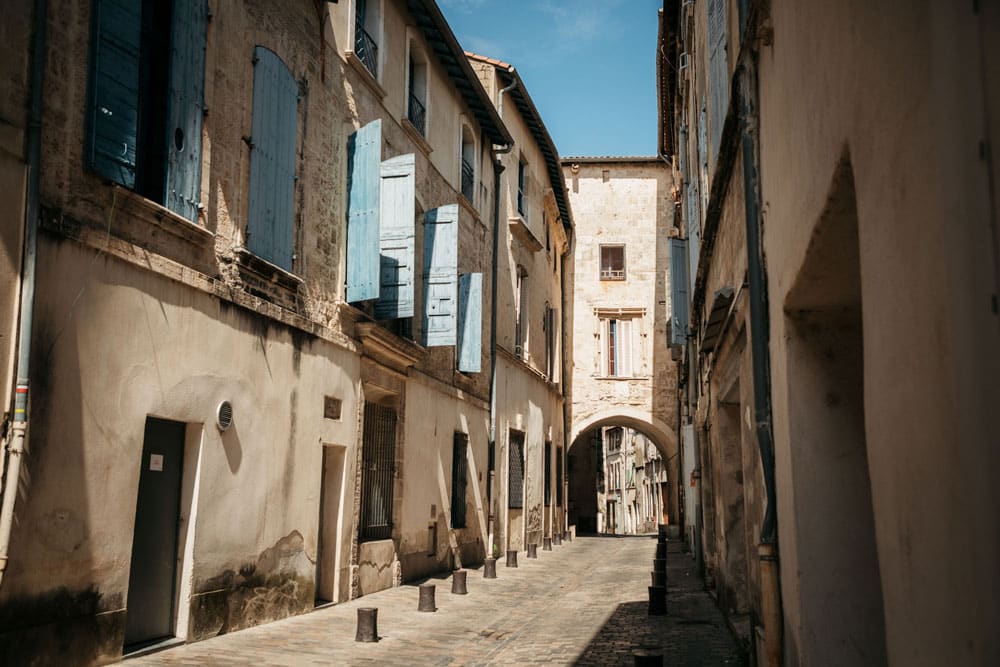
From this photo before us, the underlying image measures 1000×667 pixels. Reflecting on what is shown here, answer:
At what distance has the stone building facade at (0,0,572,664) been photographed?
632cm

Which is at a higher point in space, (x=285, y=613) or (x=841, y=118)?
(x=841, y=118)

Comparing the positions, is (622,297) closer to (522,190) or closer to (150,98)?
(522,190)

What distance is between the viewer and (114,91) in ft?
23.2

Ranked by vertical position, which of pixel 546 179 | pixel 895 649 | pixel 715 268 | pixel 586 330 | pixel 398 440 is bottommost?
pixel 895 649

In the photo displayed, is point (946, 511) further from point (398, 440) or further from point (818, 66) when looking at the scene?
point (398, 440)

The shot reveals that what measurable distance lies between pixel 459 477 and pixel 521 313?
272 inches

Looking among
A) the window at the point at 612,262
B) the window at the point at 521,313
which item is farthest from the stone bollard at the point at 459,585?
the window at the point at 612,262

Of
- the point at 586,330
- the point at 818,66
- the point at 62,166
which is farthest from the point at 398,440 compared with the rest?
the point at 586,330

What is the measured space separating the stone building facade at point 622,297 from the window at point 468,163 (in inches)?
465

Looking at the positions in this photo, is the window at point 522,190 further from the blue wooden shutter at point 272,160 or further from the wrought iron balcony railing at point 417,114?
the blue wooden shutter at point 272,160

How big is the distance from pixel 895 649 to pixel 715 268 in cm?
811

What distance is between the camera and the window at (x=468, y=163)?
17.7 metres

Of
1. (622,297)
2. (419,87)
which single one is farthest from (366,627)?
(622,297)

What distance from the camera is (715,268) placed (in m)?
10.8
